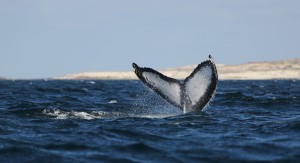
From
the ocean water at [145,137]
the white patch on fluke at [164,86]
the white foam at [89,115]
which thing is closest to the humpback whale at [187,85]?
the white patch on fluke at [164,86]

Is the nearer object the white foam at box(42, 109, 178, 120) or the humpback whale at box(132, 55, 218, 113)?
the humpback whale at box(132, 55, 218, 113)

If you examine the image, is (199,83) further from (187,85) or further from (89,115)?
(89,115)

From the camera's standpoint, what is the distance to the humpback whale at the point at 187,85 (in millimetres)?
12548

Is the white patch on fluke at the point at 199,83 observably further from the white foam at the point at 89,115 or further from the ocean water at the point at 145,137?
the white foam at the point at 89,115

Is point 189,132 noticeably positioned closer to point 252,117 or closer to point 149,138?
point 149,138

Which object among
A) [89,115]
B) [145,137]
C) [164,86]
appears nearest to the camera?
[145,137]

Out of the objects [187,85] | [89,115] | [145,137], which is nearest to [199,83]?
[187,85]

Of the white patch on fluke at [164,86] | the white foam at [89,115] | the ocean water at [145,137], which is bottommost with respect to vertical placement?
the ocean water at [145,137]

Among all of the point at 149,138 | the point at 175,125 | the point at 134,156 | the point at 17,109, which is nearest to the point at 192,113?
the point at 175,125

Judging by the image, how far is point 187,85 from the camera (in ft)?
42.0

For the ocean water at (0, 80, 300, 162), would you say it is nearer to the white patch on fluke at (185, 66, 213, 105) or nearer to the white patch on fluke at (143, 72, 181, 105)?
the white patch on fluke at (143, 72, 181, 105)

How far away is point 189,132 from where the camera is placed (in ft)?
41.7

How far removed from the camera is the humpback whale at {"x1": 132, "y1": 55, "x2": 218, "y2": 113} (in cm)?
1255

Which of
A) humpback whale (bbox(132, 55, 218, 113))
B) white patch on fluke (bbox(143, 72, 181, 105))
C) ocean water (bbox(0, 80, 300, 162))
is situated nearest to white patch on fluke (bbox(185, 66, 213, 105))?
humpback whale (bbox(132, 55, 218, 113))
